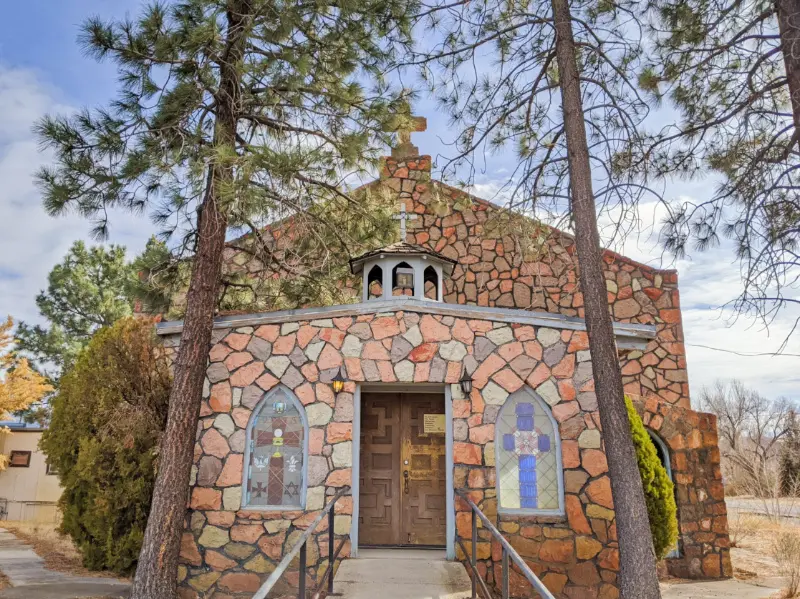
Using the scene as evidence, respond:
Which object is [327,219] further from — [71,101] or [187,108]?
[71,101]

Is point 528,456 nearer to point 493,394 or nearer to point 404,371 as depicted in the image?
point 493,394

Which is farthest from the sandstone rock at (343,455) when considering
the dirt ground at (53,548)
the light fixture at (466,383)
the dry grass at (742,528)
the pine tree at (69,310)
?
the pine tree at (69,310)

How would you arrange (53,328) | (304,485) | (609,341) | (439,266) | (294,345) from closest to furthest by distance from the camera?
(609,341) → (304,485) → (294,345) → (439,266) → (53,328)

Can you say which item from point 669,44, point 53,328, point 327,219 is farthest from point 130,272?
point 669,44

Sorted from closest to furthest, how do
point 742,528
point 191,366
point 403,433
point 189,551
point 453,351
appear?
point 191,366
point 189,551
point 453,351
point 403,433
point 742,528

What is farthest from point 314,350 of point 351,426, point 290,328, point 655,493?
point 655,493

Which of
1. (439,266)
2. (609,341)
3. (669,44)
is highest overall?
(669,44)

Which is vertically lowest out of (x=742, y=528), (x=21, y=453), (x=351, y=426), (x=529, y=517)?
(x=742, y=528)

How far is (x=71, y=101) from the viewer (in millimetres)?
7035

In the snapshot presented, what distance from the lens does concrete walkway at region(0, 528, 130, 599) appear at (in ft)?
23.1

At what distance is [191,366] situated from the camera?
7.06 metres

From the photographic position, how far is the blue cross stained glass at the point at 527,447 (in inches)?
299

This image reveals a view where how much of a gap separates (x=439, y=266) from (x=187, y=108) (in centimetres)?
385

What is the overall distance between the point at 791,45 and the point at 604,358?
3.47 metres
